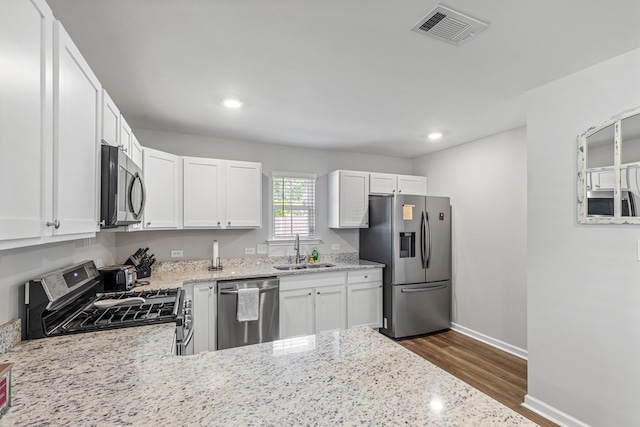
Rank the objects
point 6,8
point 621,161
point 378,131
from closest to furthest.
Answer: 1. point 6,8
2. point 621,161
3. point 378,131

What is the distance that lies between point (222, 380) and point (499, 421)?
849 millimetres

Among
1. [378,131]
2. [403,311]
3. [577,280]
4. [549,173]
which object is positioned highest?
[378,131]

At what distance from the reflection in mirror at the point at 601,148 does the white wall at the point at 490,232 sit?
135cm

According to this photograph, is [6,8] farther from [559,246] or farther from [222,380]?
[559,246]

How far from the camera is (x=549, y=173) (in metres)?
2.29

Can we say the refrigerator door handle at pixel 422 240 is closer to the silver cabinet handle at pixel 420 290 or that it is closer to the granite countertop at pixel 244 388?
the silver cabinet handle at pixel 420 290

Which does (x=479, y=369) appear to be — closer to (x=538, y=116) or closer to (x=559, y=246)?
(x=559, y=246)

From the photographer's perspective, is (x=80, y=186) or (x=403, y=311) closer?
(x=80, y=186)

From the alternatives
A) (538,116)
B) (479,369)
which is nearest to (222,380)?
(538,116)

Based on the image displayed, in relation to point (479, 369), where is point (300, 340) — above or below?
above

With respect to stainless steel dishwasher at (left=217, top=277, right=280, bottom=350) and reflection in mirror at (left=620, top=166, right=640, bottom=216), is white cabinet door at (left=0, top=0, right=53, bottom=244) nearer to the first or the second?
stainless steel dishwasher at (left=217, top=277, right=280, bottom=350)

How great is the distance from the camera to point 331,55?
1.95 m

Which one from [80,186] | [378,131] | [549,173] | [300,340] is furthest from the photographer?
[378,131]

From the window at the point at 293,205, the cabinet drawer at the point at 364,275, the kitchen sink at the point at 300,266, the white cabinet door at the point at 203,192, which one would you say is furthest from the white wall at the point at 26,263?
the cabinet drawer at the point at 364,275
